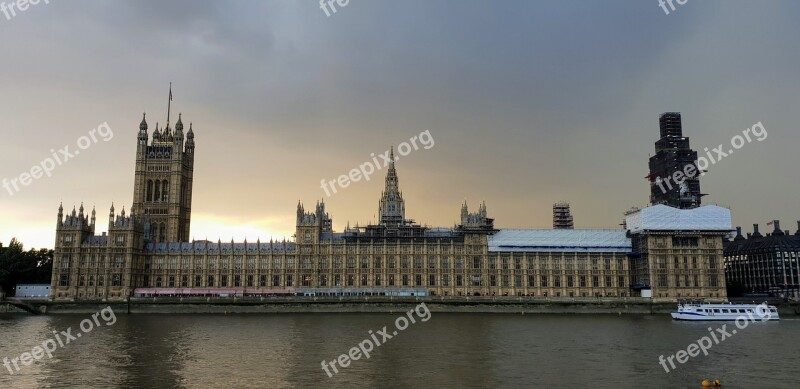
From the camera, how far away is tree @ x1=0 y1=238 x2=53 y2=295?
136 meters

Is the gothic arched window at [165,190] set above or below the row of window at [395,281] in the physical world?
above

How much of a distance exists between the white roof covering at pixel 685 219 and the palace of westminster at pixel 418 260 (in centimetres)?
22

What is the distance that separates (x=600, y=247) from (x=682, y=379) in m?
105

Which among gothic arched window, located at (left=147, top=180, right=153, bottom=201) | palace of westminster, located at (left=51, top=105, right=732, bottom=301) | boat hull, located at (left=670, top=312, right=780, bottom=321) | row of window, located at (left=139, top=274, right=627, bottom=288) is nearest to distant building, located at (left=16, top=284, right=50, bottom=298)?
palace of westminster, located at (left=51, top=105, right=732, bottom=301)

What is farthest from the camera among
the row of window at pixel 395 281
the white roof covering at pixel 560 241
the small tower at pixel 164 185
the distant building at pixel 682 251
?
the small tower at pixel 164 185

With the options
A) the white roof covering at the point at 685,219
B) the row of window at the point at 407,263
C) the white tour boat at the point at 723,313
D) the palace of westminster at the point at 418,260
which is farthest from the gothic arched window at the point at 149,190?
the white tour boat at the point at 723,313

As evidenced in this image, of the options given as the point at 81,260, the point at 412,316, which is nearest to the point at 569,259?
the point at 412,316

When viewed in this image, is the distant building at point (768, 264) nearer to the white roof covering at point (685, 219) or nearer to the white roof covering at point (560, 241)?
the white roof covering at point (685, 219)

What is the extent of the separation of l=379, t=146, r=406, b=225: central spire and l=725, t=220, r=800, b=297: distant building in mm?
89219

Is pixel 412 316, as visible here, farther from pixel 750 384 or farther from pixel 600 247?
pixel 750 384

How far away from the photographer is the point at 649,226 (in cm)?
14212

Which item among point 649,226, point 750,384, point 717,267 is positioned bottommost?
point 750,384

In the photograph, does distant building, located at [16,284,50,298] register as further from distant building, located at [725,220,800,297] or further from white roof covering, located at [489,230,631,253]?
distant building, located at [725,220,800,297]

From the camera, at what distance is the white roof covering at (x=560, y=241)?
5733 inches
